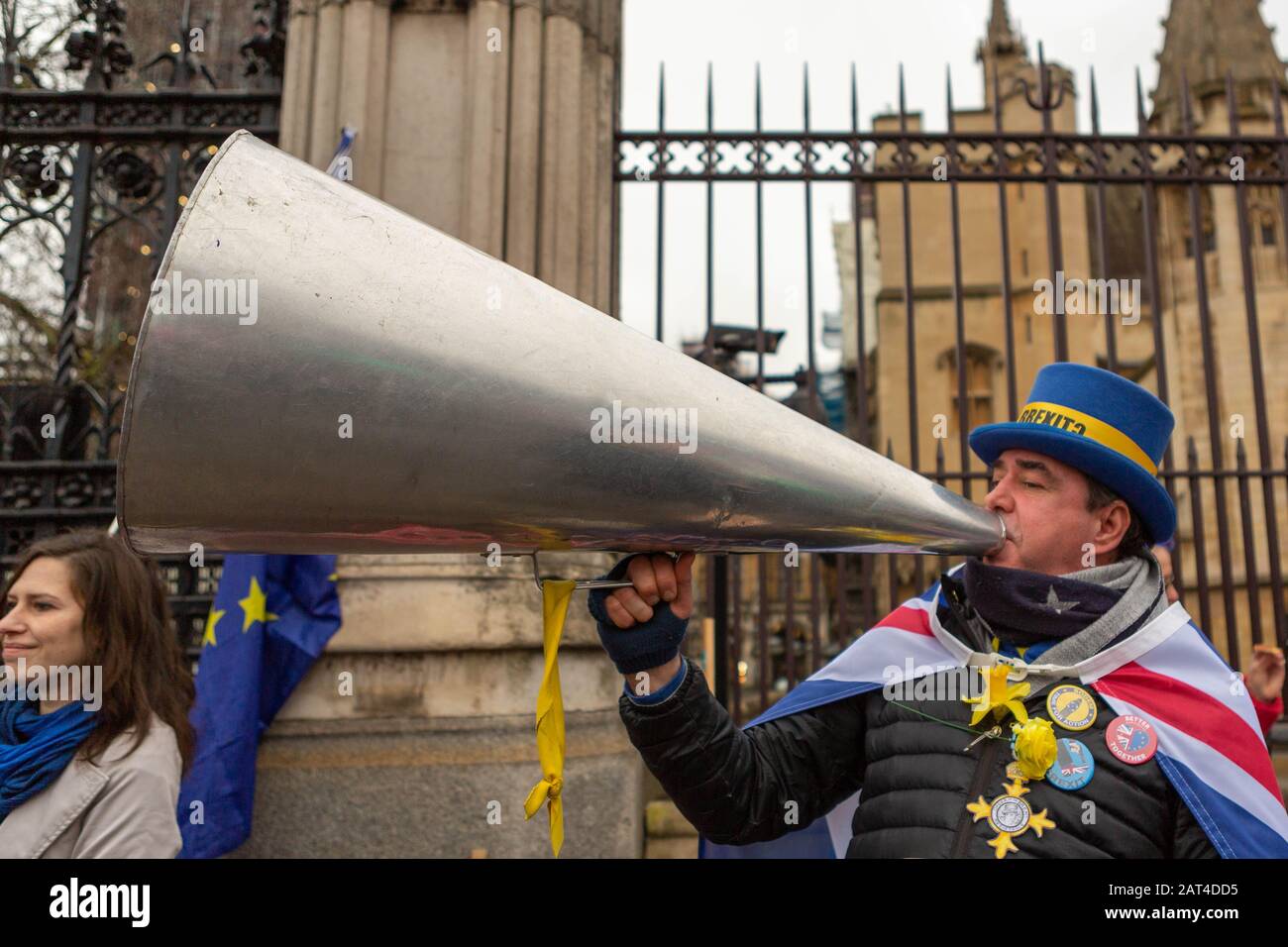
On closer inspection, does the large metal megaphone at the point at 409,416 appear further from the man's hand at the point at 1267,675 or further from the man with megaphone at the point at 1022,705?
the man's hand at the point at 1267,675

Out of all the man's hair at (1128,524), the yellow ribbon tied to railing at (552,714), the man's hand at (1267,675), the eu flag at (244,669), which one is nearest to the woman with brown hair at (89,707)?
the eu flag at (244,669)

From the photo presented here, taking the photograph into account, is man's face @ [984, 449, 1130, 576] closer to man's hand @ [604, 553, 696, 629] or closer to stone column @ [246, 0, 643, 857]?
man's hand @ [604, 553, 696, 629]

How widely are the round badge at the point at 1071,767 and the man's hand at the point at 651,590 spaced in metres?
0.71

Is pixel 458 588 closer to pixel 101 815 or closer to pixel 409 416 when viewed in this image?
pixel 101 815

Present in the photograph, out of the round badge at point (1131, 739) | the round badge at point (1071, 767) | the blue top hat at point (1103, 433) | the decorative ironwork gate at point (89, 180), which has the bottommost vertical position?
the round badge at point (1071, 767)

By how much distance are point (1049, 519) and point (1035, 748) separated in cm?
46

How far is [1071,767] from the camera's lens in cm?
174

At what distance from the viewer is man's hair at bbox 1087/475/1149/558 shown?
77.7 inches

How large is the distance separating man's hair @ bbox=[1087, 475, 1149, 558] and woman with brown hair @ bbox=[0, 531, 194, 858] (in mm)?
2043

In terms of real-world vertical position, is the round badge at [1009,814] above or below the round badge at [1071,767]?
below

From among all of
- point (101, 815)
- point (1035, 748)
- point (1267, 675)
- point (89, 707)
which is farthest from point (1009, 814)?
point (1267, 675)

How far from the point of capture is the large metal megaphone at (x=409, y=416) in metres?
1.13

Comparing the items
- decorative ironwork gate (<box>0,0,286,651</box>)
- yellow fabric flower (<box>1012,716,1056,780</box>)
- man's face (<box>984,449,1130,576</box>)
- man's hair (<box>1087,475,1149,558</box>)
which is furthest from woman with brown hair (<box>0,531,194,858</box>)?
man's hair (<box>1087,475,1149,558</box>)

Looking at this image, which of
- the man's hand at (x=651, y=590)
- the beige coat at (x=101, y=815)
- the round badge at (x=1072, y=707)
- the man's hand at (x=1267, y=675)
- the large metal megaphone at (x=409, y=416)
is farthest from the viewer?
the man's hand at (x=1267, y=675)
